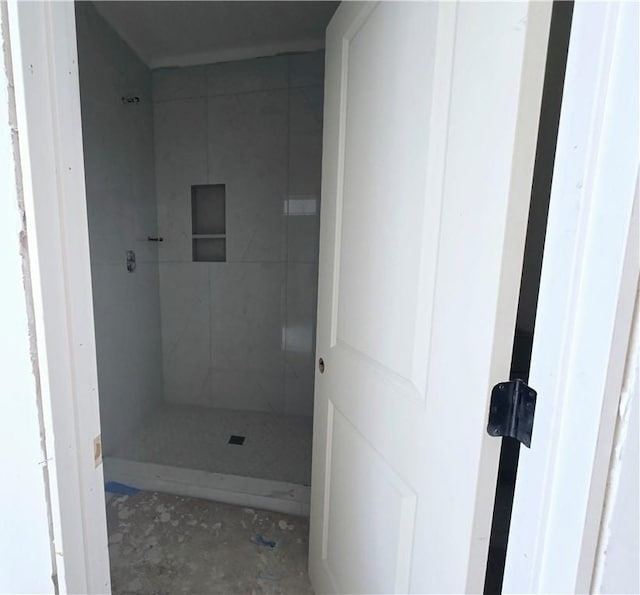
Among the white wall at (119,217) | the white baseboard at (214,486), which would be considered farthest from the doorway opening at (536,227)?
the white wall at (119,217)

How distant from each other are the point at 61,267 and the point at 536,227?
0.85m

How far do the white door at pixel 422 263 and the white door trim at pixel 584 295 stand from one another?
55mm

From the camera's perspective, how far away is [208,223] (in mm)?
2336

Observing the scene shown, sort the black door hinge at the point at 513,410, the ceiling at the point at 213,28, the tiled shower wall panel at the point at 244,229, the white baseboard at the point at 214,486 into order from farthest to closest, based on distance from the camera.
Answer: the tiled shower wall panel at the point at 244,229, the ceiling at the point at 213,28, the white baseboard at the point at 214,486, the black door hinge at the point at 513,410

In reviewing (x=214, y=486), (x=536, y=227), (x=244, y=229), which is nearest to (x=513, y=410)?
(x=536, y=227)

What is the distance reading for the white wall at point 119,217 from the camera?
1.66 m

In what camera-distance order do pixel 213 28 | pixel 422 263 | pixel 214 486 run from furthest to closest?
pixel 213 28
pixel 214 486
pixel 422 263

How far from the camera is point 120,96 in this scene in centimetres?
187

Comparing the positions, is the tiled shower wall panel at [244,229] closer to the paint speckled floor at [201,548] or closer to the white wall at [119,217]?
the white wall at [119,217]

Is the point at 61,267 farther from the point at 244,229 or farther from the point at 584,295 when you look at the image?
the point at 244,229

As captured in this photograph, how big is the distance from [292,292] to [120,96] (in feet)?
5.39

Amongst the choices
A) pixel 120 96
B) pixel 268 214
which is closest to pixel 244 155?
pixel 268 214

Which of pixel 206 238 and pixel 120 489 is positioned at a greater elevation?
pixel 206 238

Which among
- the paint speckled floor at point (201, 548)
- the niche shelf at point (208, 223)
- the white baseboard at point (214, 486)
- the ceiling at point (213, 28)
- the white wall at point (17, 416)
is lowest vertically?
the paint speckled floor at point (201, 548)
